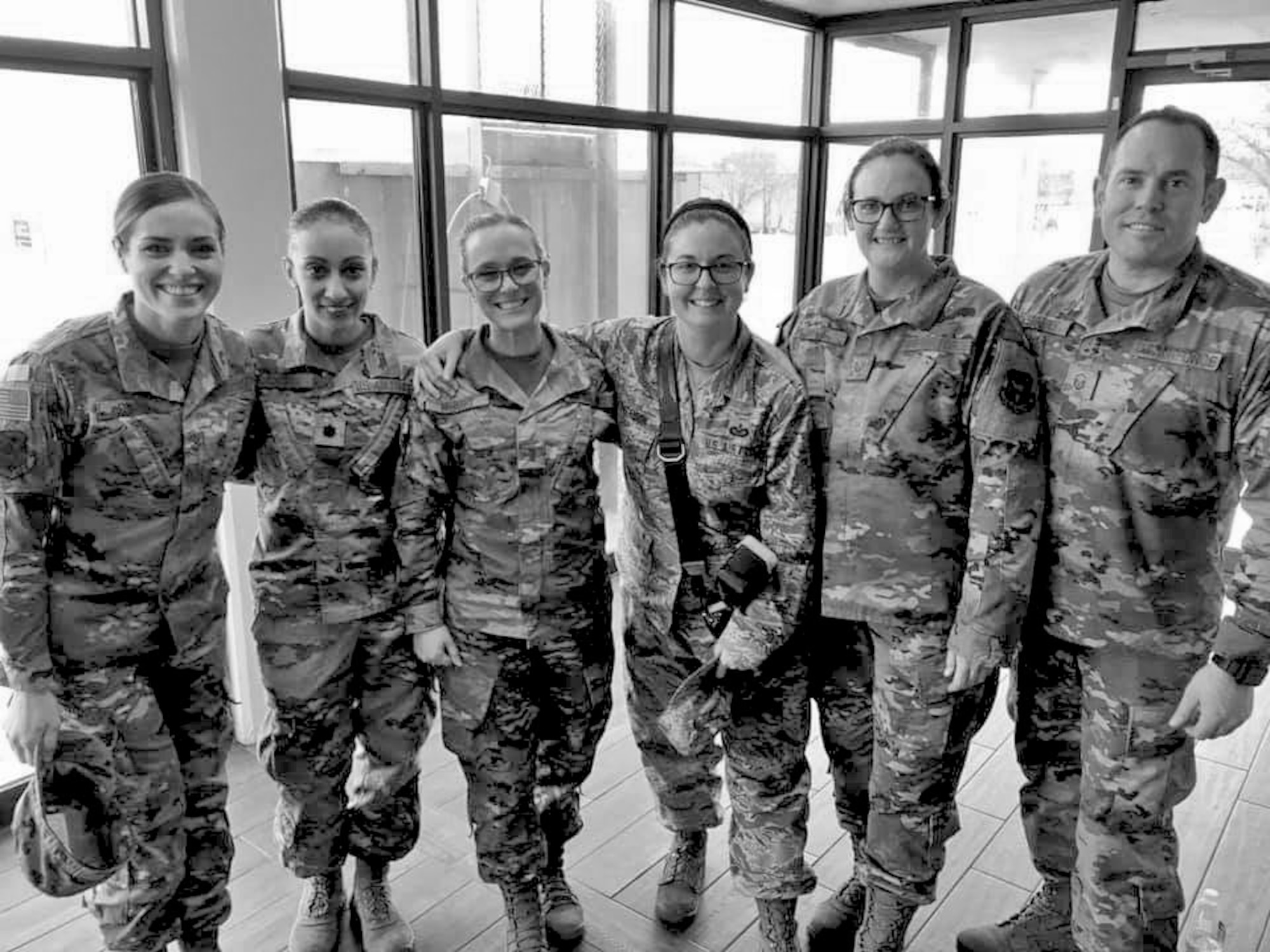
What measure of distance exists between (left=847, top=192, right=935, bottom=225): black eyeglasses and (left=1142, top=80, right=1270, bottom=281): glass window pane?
126 inches

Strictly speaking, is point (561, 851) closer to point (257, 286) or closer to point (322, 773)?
point (322, 773)

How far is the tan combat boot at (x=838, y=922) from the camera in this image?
231cm

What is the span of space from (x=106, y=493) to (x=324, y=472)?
41 centimetres

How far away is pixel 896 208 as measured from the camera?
76.3 inches

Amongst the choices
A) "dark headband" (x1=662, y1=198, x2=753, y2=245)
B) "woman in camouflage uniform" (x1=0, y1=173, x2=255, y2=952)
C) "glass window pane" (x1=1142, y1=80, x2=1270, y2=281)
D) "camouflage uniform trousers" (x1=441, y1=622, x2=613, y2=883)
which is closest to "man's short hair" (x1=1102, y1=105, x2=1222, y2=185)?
"dark headband" (x1=662, y1=198, x2=753, y2=245)

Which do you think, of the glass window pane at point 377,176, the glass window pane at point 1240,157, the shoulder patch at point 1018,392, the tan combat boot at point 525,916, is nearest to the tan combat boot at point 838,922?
the tan combat boot at point 525,916

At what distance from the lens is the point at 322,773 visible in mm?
2164

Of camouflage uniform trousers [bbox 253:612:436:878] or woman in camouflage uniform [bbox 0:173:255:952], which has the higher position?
woman in camouflage uniform [bbox 0:173:255:952]

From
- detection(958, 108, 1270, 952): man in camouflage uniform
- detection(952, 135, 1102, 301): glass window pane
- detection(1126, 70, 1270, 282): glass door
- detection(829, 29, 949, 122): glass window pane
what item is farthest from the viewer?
detection(829, 29, 949, 122): glass window pane

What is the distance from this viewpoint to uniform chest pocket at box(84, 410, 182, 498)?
1.83 metres

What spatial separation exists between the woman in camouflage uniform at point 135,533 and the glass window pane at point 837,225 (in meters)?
4.22

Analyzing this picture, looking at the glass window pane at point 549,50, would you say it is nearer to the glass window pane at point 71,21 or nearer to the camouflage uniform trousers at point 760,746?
the glass window pane at point 71,21

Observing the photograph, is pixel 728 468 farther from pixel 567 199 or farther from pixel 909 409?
pixel 567 199

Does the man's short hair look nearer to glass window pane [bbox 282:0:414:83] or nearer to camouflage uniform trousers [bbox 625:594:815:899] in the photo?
camouflage uniform trousers [bbox 625:594:815:899]
